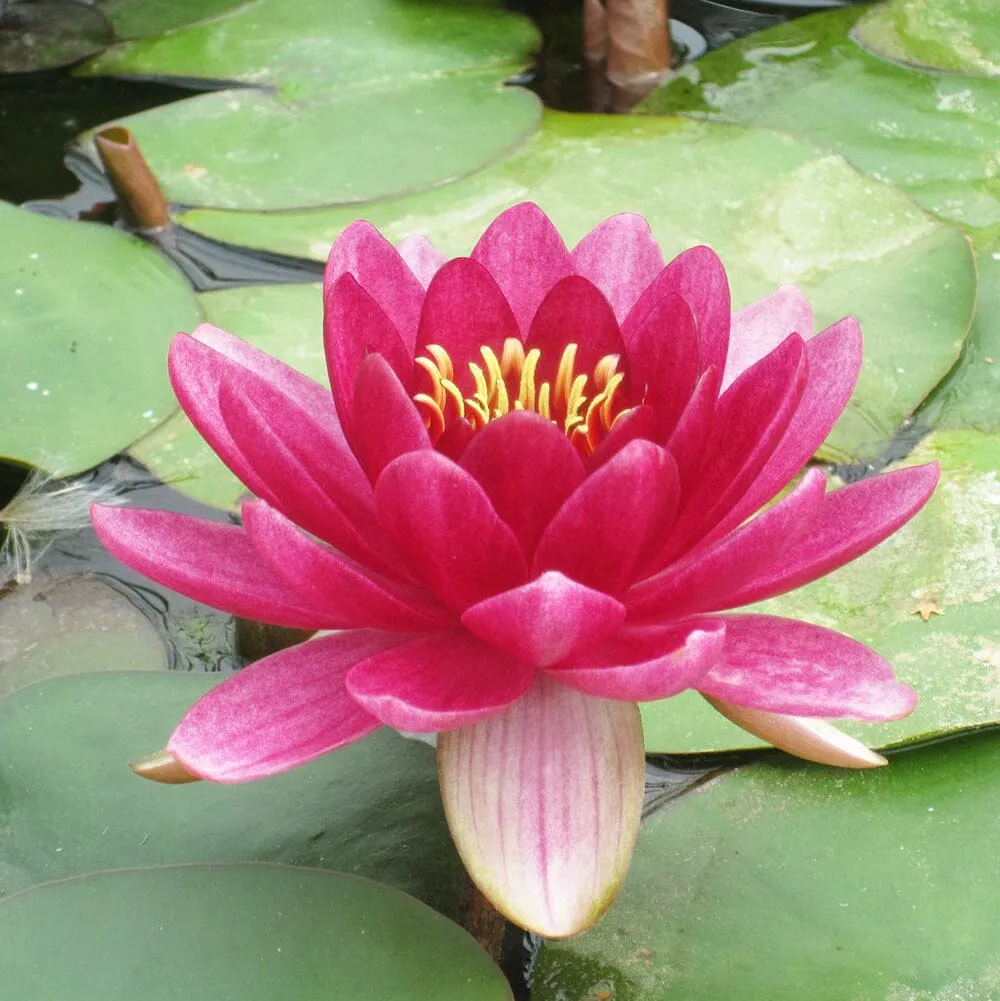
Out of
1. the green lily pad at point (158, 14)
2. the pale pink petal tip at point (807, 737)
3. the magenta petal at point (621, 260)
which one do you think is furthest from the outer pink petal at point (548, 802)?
the green lily pad at point (158, 14)

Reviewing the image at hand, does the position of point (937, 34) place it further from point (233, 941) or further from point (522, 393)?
point (233, 941)

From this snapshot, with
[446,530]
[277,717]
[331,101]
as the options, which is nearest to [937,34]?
[331,101]

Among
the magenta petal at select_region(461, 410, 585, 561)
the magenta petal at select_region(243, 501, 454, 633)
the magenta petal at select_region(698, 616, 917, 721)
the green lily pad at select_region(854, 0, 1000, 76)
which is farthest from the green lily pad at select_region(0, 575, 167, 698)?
the green lily pad at select_region(854, 0, 1000, 76)

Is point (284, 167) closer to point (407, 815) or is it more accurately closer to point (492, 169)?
point (492, 169)

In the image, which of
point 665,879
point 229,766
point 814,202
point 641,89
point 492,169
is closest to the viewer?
point 229,766

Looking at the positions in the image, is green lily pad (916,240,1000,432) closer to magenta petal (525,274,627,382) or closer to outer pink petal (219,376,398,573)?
magenta petal (525,274,627,382)

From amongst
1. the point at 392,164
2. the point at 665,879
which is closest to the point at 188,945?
the point at 665,879
